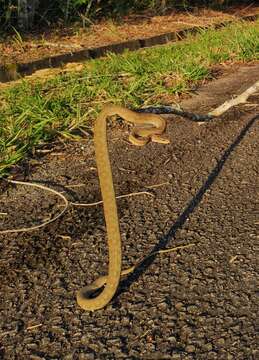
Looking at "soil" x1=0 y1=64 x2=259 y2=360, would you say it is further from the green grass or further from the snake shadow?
the green grass

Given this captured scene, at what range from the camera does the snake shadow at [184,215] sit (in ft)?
8.20

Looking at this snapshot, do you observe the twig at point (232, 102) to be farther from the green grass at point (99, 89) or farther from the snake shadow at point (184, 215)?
the green grass at point (99, 89)

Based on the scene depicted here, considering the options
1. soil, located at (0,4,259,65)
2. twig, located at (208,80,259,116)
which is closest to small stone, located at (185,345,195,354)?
twig, located at (208,80,259,116)

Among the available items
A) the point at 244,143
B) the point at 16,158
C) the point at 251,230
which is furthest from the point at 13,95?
the point at 251,230

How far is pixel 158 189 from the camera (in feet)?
11.0

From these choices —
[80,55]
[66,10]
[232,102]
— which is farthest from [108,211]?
[66,10]

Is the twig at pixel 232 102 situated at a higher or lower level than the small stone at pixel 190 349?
higher

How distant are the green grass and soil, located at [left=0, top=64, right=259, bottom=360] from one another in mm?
221

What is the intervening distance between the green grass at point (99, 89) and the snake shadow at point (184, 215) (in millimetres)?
1128

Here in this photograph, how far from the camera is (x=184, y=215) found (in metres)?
3.01

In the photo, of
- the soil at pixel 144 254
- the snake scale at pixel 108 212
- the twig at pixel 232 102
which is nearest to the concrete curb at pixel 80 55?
the soil at pixel 144 254

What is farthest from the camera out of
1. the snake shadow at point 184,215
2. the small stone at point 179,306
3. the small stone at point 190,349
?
the snake shadow at point 184,215

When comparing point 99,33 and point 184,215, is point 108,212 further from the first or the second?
point 99,33

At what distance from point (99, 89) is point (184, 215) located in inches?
92.9
